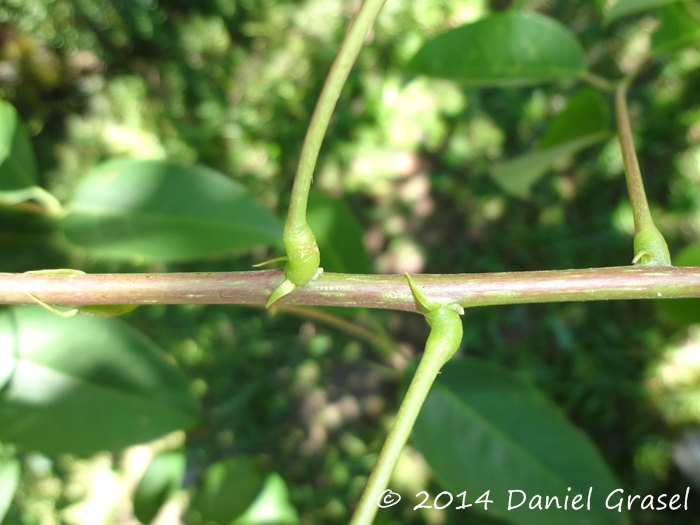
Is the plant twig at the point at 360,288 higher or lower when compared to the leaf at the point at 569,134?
lower

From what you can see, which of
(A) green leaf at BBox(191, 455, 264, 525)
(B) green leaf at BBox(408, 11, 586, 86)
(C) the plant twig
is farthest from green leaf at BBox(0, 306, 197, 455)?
(B) green leaf at BBox(408, 11, 586, 86)

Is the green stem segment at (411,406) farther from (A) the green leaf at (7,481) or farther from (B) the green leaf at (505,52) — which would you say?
(A) the green leaf at (7,481)

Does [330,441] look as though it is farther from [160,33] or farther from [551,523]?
[160,33]

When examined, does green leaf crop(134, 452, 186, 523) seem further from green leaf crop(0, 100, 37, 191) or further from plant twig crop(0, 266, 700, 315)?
plant twig crop(0, 266, 700, 315)

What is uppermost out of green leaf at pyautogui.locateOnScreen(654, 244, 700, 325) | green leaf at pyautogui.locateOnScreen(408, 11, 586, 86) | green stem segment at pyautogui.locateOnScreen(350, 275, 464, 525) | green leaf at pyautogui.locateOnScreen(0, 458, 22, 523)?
green leaf at pyautogui.locateOnScreen(408, 11, 586, 86)

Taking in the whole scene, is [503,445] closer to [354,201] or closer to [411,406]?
[411,406]

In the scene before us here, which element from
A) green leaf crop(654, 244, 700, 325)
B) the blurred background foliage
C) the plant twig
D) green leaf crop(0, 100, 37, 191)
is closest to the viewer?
the plant twig

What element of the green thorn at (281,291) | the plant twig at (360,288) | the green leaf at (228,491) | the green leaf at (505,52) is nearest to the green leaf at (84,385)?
the green leaf at (228,491)
